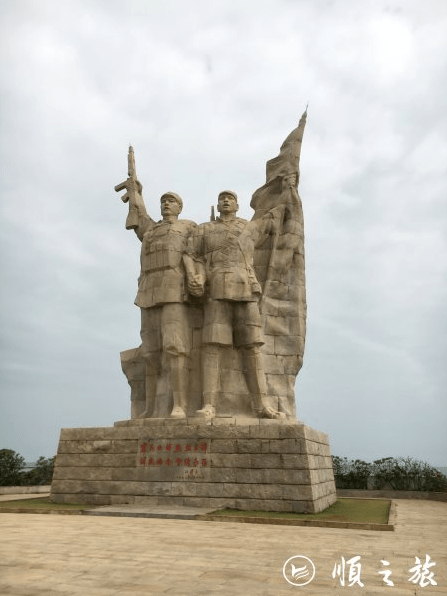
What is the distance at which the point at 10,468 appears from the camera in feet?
48.9

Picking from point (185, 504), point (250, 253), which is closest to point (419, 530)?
point (185, 504)

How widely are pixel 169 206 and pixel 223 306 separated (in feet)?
6.35

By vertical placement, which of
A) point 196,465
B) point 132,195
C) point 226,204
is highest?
point 132,195

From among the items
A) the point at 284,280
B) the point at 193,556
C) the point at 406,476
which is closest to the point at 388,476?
the point at 406,476

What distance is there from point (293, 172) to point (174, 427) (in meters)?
4.60

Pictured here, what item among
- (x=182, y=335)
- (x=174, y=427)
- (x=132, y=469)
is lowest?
(x=132, y=469)

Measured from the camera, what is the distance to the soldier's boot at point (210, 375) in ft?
28.8

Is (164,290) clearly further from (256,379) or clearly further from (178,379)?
(256,379)

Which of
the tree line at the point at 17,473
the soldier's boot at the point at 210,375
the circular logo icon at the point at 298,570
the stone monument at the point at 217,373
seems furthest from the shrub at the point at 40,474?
the circular logo icon at the point at 298,570

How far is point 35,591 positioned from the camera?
10.8 feet

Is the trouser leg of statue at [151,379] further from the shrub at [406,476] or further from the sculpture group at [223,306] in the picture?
the shrub at [406,476]

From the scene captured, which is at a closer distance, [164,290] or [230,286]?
[230,286]

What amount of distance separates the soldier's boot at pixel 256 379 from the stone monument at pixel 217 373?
2 centimetres

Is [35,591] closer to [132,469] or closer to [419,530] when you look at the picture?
[419,530]
